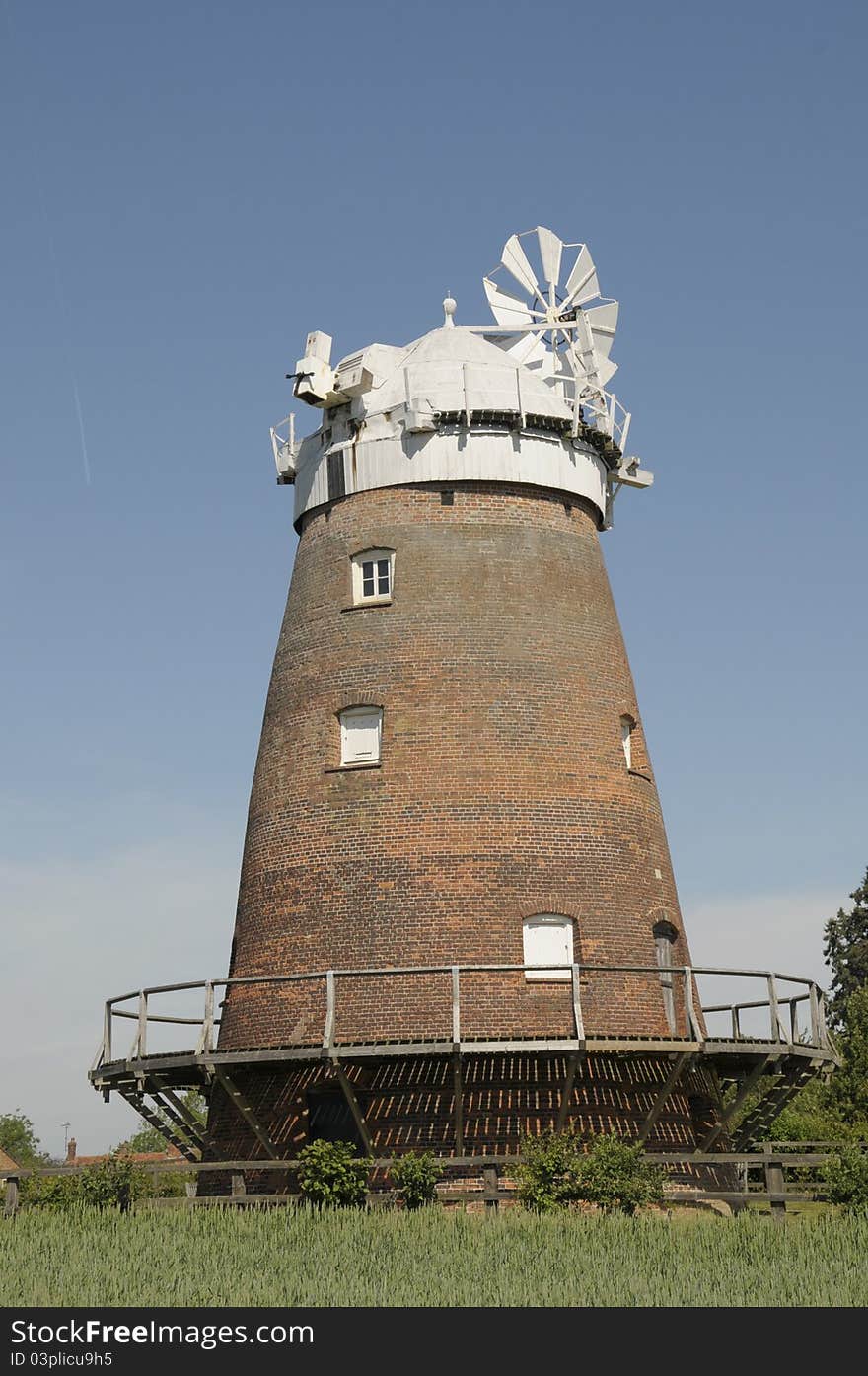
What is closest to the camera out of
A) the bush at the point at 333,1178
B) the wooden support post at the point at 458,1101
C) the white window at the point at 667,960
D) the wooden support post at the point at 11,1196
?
the bush at the point at 333,1178

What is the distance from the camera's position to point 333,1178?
72.5 ft

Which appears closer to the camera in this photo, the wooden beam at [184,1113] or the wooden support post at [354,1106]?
the wooden support post at [354,1106]

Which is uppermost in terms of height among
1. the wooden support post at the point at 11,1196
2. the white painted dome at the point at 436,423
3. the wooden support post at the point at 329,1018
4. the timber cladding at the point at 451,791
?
the white painted dome at the point at 436,423

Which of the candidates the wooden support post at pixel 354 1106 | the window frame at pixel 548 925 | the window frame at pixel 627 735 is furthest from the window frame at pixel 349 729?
the wooden support post at pixel 354 1106

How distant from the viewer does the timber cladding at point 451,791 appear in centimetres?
2442

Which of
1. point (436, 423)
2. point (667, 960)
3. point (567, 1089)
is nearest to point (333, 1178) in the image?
point (567, 1089)

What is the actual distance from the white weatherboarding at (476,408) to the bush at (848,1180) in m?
11.7

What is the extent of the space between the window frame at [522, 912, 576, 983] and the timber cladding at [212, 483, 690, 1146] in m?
0.11

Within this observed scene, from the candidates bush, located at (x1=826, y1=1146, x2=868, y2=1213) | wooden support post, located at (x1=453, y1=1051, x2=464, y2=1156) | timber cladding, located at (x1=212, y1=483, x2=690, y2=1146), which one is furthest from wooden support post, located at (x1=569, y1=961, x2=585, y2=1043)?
bush, located at (x1=826, y1=1146, x2=868, y2=1213)

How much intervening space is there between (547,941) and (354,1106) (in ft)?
12.9

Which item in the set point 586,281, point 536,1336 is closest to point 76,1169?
point 536,1336

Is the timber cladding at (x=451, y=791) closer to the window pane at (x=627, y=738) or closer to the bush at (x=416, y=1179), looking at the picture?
the window pane at (x=627, y=738)

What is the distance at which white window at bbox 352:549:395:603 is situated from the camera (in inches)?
1064

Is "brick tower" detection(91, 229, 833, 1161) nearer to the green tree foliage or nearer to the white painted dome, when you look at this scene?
the white painted dome
